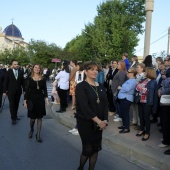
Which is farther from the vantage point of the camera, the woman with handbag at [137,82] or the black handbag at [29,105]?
the woman with handbag at [137,82]

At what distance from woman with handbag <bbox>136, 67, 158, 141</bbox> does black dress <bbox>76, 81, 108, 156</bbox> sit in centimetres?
234

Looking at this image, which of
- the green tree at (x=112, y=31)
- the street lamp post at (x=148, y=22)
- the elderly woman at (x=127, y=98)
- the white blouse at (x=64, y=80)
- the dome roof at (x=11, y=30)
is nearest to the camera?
the elderly woman at (x=127, y=98)

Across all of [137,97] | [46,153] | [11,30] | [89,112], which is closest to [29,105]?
[46,153]

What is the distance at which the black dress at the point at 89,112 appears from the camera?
4.18 m

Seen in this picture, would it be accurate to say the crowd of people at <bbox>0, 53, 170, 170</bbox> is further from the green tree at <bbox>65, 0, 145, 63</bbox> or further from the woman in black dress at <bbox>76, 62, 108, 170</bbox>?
the green tree at <bbox>65, 0, 145, 63</bbox>

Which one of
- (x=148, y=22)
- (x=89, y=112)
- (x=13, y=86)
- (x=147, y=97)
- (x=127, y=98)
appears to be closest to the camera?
(x=89, y=112)

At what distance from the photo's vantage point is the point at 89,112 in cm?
416

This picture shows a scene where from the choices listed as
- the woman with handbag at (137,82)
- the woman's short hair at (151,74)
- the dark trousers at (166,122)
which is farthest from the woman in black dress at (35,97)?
the dark trousers at (166,122)

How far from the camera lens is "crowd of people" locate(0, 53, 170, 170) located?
429 cm

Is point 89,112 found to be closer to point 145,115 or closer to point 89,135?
point 89,135

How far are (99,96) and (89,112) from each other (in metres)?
0.32

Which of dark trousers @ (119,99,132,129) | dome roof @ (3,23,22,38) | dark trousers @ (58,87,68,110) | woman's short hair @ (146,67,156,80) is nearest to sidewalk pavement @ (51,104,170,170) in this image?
dark trousers @ (119,99,132,129)

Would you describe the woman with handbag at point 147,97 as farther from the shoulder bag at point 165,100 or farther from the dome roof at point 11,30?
the dome roof at point 11,30

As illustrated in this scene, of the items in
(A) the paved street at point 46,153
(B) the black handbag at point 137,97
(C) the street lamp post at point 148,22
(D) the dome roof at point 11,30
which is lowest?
(A) the paved street at point 46,153
